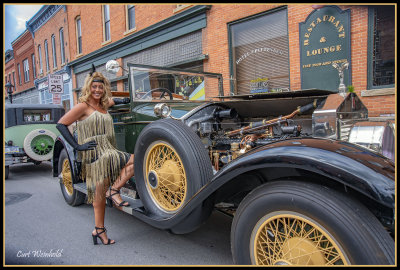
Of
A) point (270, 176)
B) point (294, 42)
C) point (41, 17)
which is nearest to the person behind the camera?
point (270, 176)

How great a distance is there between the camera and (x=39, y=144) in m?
6.74

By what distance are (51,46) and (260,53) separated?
51.6 feet

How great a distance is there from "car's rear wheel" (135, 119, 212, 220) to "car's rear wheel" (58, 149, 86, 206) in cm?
186

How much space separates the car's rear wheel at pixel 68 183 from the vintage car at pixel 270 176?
0.67 meters

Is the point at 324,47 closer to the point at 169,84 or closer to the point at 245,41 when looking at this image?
the point at 245,41

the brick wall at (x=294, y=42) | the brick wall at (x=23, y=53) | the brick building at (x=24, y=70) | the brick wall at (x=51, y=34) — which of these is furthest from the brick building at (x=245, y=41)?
the brick building at (x=24, y=70)

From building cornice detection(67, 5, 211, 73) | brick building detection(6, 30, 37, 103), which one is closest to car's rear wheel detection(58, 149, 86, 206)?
building cornice detection(67, 5, 211, 73)

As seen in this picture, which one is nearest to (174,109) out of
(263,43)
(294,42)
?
(294,42)

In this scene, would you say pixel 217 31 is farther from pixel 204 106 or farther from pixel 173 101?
pixel 204 106

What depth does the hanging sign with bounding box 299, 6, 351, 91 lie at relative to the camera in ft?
19.4

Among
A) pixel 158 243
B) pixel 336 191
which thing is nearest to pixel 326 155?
pixel 336 191

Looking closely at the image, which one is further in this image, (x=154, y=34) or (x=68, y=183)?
(x=154, y=34)

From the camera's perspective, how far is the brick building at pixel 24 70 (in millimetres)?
19562

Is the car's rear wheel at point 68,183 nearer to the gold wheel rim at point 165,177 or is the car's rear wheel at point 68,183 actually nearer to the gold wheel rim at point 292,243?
the gold wheel rim at point 165,177
